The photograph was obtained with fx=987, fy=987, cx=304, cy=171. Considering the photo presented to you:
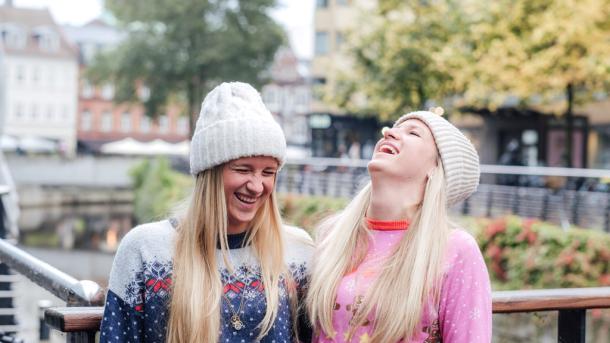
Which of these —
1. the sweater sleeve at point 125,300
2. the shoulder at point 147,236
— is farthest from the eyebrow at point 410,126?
the sweater sleeve at point 125,300

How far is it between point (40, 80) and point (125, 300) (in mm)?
79922

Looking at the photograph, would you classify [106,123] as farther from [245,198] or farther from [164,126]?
[245,198]

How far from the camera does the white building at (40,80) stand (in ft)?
257

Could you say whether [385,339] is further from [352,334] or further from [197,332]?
[197,332]

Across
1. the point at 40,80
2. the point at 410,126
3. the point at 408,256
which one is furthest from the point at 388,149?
the point at 40,80

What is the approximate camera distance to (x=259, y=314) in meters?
2.89

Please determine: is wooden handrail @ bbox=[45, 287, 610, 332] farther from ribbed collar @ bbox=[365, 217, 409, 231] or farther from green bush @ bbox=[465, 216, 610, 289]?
green bush @ bbox=[465, 216, 610, 289]

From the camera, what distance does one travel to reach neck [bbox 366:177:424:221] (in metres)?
3.10

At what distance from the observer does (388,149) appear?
314 cm

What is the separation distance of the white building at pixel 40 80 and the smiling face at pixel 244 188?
76.9m

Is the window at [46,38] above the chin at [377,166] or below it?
above

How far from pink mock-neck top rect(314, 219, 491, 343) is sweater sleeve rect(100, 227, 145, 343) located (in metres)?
0.61

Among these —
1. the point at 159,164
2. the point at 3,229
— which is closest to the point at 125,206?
the point at 159,164

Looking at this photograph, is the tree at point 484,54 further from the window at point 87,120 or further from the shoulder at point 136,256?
the window at point 87,120
